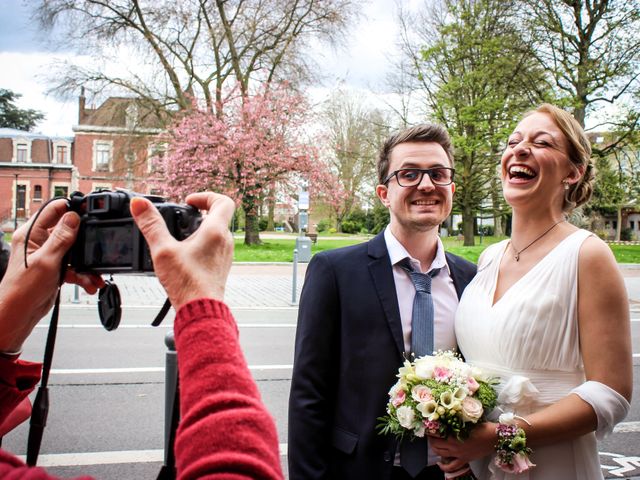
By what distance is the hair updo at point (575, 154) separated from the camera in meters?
2.23

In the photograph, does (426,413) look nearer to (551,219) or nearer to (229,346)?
(551,219)

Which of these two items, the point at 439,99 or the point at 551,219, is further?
the point at 439,99

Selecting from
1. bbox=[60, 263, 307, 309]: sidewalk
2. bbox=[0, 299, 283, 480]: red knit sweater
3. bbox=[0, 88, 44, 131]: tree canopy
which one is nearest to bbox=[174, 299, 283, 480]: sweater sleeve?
bbox=[0, 299, 283, 480]: red knit sweater

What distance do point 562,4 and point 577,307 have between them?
2583 centimetres

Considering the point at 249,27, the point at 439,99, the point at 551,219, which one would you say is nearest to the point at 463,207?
the point at 439,99

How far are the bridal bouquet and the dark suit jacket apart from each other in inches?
5.1

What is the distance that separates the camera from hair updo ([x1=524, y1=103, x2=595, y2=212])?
7.32 ft

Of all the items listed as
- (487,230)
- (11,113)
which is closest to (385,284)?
(487,230)

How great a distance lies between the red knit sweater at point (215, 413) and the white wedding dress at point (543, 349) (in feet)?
4.54

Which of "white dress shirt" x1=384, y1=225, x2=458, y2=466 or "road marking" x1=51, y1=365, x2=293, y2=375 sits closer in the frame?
"white dress shirt" x1=384, y1=225, x2=458, y2=466

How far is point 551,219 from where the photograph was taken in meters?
2.29

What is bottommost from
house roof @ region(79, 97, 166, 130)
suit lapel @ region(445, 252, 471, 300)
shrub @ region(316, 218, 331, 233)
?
shrub @ region(316, 218, 331, 233)

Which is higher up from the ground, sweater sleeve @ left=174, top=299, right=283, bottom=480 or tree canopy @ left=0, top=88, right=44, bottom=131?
tree canopy @ left=0, top=88, right=44, bottom=131

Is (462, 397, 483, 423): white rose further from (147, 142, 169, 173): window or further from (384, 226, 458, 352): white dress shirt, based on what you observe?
(147, 142, 169, 173): window
